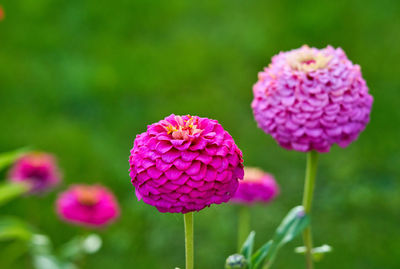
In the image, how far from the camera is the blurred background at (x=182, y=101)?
8.93 ft

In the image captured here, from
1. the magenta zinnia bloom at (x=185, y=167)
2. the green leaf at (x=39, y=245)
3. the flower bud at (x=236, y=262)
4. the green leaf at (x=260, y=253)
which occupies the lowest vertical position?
the flower bud at (x=236, y=262)

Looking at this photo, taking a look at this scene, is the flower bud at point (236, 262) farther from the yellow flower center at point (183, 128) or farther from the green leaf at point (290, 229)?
the yellow flower center at point (183, 128)

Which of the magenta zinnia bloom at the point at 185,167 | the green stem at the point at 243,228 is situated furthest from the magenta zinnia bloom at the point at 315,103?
the green stem at the point at 243,228

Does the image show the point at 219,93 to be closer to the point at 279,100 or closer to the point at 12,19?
the point at 12,19

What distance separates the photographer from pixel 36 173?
2373mm

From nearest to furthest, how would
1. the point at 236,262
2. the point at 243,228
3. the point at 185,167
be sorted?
the point at 185,167, the point at 236,262, the point at 243,228

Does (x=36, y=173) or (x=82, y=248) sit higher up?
(x=36, y=173)

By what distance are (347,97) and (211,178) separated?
43 centimetres

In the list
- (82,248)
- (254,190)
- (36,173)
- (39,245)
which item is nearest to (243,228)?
(254,190)

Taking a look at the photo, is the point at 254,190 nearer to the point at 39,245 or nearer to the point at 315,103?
the point at 315,103

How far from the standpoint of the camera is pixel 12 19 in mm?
3725

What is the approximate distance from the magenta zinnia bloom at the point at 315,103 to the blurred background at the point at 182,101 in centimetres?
125

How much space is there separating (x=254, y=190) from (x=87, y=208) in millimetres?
580

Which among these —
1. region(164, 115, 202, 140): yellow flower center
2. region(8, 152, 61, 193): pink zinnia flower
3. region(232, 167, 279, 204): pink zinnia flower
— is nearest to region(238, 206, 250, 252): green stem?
region(232, 167, 279, 204): pink zinnia flower
